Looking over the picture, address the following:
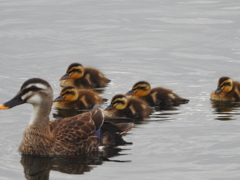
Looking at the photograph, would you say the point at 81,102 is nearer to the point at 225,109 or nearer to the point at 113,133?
the point at 113,133

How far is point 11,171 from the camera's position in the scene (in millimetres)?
7145

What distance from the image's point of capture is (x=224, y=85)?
9.94 m

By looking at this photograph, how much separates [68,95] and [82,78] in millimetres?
1354

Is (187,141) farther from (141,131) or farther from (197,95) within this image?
(197,95)

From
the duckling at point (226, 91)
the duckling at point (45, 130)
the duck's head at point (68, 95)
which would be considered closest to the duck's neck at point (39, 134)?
the duckling at point (45, 130)

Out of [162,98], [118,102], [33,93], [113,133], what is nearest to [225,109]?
[162,98]

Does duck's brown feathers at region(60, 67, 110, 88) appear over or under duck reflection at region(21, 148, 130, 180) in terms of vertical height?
over

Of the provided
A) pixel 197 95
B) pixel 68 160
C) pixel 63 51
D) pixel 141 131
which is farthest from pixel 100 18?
pixel 68 160

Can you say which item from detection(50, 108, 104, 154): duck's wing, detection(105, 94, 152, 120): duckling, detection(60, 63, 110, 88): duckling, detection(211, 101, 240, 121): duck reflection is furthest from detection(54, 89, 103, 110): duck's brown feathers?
detection(50, 108, 104, 154): duck's wing

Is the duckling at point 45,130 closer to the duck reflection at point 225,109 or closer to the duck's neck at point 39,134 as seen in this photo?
the duck's neck at point 39,134

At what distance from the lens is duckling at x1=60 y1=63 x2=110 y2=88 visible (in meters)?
10.7

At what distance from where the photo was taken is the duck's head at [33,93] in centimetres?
749

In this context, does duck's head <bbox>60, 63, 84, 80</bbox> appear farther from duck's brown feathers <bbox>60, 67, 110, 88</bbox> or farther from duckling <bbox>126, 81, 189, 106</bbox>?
duckling <bbox>126, 81, 189, 106</bbox>

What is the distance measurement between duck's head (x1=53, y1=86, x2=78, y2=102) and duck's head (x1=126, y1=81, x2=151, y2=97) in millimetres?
745
